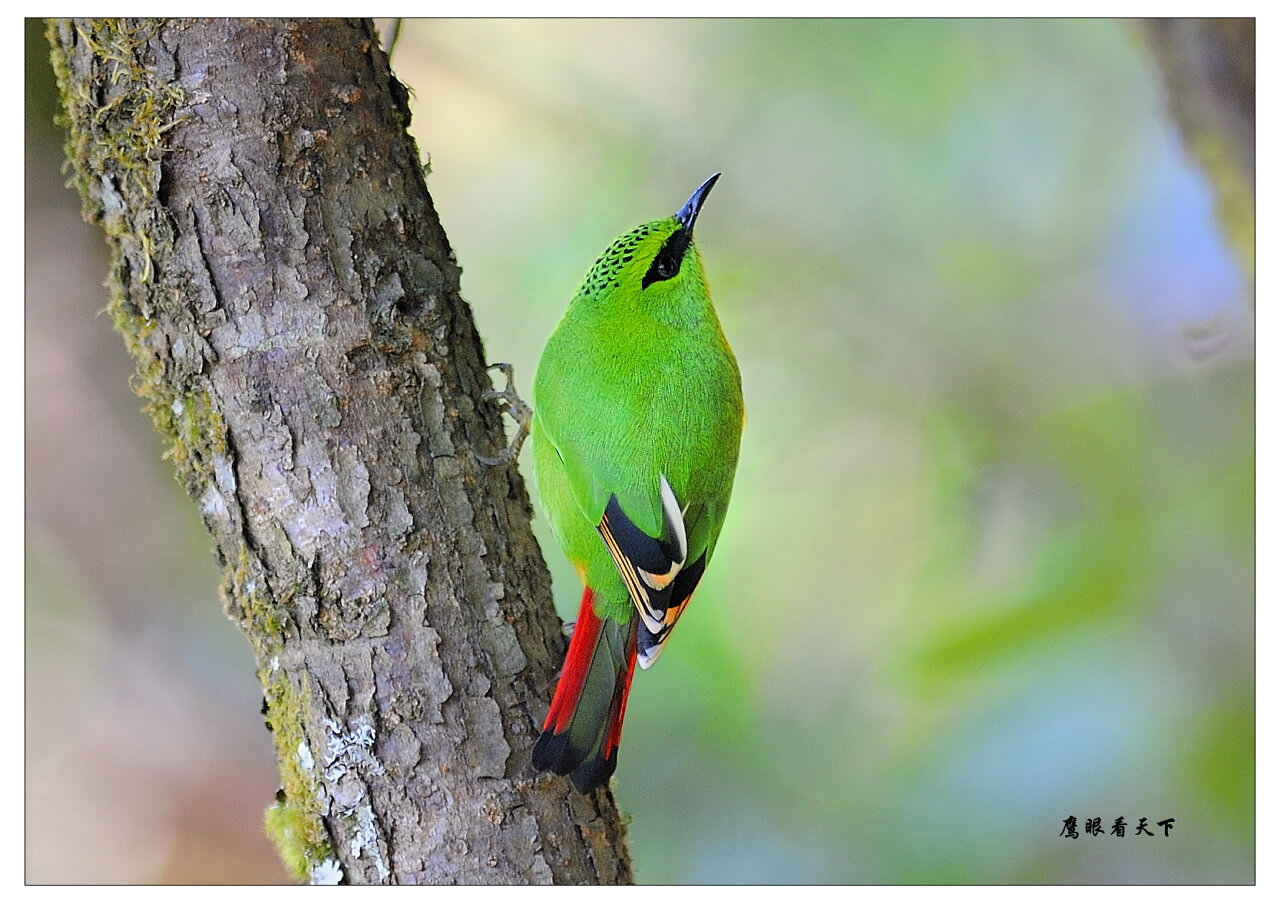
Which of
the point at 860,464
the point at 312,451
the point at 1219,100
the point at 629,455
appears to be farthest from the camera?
the point at 860,464

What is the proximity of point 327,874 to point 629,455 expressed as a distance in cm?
86

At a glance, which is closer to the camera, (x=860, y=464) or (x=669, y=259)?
(x=669, y=259)

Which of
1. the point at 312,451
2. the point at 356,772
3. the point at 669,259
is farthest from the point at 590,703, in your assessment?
the point at 669,259

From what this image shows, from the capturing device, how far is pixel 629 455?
183 centimetres

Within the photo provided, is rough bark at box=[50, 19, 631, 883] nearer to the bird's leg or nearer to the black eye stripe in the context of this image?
the bird's leg

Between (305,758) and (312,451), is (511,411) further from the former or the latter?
(305,758)

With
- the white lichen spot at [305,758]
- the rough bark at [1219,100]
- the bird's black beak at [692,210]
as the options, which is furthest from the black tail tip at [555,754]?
the rough bark at [1219,100]

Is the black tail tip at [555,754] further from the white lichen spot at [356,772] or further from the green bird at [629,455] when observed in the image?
the white lichen spot at [356,772]

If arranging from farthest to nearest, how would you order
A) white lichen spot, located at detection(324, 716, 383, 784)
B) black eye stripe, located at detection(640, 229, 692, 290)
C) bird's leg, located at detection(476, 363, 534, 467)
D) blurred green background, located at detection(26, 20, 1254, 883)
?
blurred green background, located at detection(26, 20, 1254, 883) → black eye stripe, located at detection(640, 229, 692, 290) → bird's leg, located at detection(476, 363, 534, 467) → white lichen spot, located at detection(324, 716, 383, 784)

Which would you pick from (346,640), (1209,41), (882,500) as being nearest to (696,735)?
(882,500)

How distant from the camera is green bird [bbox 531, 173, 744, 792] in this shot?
1.70 meters

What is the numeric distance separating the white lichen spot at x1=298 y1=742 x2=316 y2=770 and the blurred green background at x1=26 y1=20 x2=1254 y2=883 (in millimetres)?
626

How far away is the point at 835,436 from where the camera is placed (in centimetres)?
265

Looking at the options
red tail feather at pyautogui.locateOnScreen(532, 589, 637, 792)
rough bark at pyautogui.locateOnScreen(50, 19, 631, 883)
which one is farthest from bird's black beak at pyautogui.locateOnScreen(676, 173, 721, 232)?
red tail feather at pyautogui.locateOnScreen(532, 589, 637, 792)
